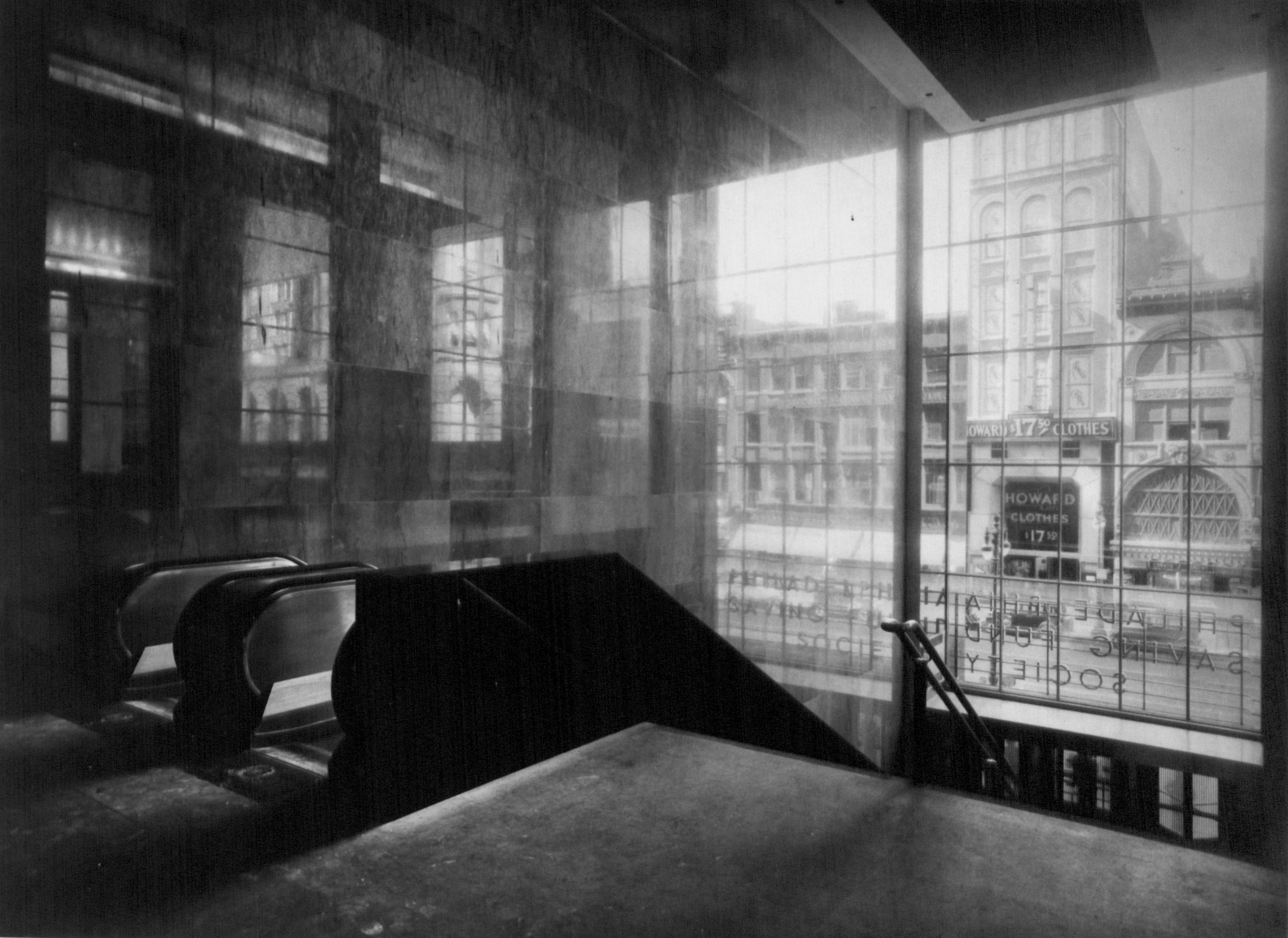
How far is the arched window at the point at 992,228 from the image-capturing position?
8.51 meters

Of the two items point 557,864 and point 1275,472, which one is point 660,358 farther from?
point 1275,472

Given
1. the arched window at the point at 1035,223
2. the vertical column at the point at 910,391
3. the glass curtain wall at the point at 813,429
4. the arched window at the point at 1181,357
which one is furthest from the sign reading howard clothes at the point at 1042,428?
the arched window at the point at 1035,223

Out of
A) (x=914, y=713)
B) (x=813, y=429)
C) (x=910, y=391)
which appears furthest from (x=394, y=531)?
(x=910, y=391)

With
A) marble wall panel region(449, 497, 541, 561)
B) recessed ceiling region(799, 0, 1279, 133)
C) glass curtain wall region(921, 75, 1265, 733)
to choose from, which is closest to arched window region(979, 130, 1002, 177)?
glass curtain wall region(921, 75, 1265, 733)

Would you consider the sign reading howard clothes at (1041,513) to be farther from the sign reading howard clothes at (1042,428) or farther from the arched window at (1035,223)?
the arched window at (1035,223)

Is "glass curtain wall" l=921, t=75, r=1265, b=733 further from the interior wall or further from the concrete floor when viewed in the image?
the concrete floor

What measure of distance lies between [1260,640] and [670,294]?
20.1 ft

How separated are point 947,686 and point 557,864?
3.95 m

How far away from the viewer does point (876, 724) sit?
8359mm

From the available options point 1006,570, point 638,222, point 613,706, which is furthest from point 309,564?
point 1006,570

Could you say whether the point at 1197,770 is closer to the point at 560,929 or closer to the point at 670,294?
the point at 670,294

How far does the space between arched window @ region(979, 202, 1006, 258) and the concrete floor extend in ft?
23.0

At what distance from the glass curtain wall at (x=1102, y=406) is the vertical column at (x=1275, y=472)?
0.11 meters

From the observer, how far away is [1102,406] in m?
7.94
